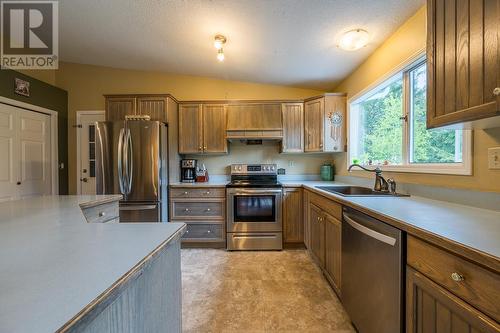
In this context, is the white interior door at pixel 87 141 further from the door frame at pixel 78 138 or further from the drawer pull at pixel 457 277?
the drawer pull at pixel 457 277

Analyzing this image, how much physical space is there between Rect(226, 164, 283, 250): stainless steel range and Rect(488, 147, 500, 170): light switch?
2044 mm

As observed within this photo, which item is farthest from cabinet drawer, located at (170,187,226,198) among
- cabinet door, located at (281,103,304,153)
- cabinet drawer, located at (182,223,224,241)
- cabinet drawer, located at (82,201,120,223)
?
cabinet drawer, located at (82,201,120,223)

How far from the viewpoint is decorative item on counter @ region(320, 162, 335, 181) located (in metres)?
3.46

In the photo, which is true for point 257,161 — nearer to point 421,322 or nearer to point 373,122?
point 373,122

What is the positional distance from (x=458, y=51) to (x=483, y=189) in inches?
31.3

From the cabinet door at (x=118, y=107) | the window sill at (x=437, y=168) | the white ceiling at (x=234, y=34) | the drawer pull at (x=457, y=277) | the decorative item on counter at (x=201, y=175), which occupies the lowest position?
the drawer pull at (x=457, y=277)

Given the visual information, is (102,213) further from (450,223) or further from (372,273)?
(450,223)

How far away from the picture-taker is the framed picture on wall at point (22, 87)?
115 inches

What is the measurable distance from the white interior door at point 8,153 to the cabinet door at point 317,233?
3.89 meters

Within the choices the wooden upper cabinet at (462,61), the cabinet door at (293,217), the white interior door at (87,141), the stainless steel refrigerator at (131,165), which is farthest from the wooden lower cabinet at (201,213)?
the wooden upper cabinet at (462,61)

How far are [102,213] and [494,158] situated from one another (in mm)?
2529

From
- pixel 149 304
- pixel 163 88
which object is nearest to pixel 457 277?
pixel 149 304

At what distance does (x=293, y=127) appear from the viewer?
3.31m

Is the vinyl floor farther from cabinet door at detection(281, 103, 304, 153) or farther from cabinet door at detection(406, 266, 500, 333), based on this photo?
cabinet door at detection(281, 103, 304, 153)
